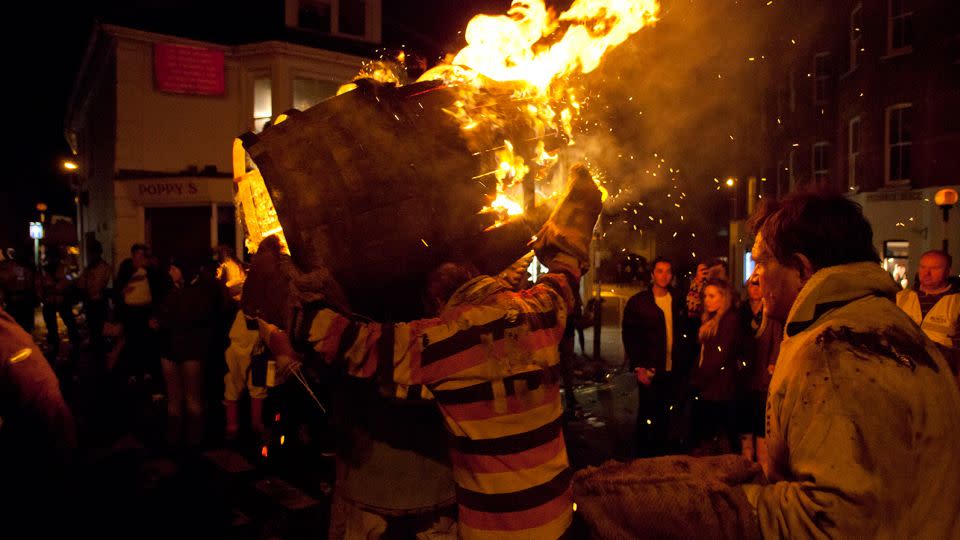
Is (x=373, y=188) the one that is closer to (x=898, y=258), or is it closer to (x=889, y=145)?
(x=898, y=258)

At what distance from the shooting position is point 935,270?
6.27m

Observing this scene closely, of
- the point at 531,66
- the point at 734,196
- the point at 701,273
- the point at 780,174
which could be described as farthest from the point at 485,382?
the point at 734,196

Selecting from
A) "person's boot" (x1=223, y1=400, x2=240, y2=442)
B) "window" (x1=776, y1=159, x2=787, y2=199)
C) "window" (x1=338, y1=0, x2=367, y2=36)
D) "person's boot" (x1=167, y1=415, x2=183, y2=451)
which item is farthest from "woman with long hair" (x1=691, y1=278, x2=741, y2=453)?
"window" (x1=776, y1=159, x2=787, y2=199)

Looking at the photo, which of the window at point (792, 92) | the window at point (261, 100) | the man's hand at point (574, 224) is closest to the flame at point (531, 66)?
the man's hand at point (574, 224)

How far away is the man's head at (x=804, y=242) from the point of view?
1.90 meters

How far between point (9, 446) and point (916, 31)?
24.0 metres

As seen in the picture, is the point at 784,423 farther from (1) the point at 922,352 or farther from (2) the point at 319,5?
(2) the point at 319,5

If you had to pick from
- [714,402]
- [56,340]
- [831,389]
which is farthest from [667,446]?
[56,340]

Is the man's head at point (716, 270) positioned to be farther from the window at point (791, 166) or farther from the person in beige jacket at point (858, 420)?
the window at point (791, 166)

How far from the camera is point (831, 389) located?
1.63 meters

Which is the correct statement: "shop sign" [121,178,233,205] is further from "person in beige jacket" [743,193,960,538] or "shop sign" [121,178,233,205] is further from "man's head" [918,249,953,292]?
"person in beige jacket" [743,193,960,538]

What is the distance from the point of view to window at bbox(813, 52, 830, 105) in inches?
964

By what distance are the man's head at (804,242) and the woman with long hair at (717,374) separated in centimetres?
377

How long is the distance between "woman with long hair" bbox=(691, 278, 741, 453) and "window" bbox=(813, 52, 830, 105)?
23.4m
